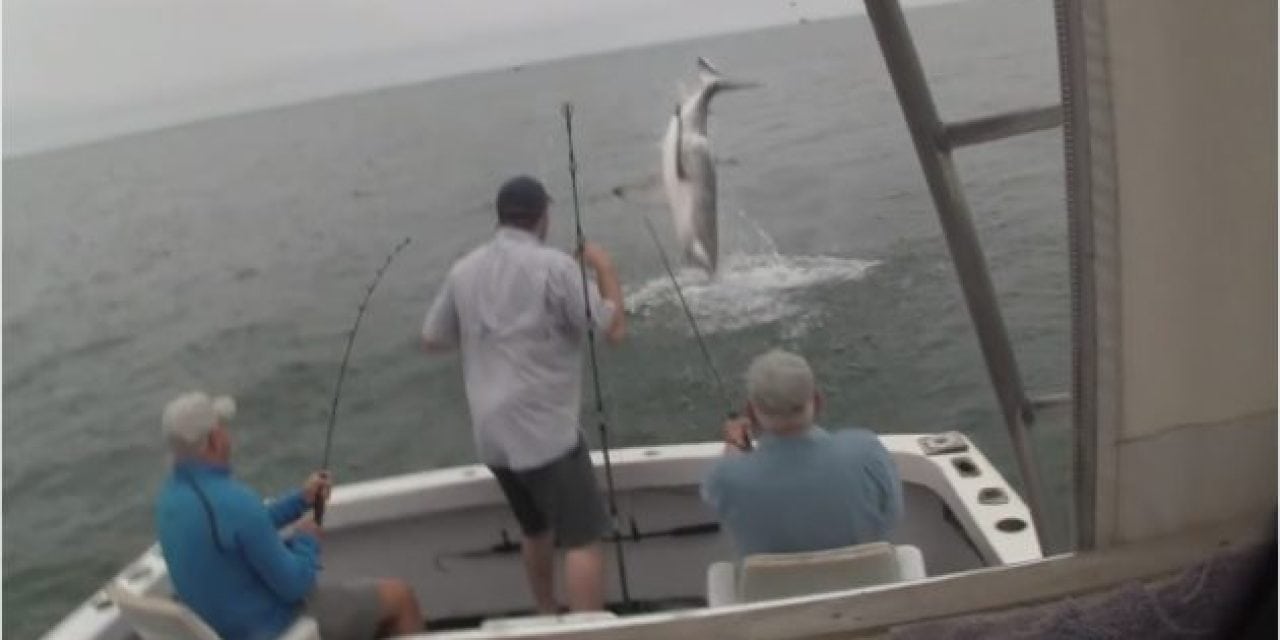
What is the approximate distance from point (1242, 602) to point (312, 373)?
47.3 ft

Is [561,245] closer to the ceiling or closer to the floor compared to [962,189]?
closer to the floor

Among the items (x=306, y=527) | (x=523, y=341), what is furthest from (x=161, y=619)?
(x=523, y=341)

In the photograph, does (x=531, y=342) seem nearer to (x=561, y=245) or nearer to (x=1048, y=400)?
(x=1048, y=400)

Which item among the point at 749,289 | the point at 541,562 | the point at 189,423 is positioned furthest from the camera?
the point at 749,289

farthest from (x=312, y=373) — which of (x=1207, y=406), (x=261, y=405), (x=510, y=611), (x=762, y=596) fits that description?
A: (x=1207, y=406)

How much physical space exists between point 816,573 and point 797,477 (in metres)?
0.30

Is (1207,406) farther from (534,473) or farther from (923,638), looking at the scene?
(534,473)

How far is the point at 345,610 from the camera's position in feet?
10.7

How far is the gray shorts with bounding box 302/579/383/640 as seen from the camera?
3.20 m

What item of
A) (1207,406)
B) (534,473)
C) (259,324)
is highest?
(1207,406)

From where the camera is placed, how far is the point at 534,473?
3572 millimetres

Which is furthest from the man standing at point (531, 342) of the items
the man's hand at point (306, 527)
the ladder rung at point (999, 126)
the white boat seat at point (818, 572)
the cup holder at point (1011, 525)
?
the ladder rung at point (999, 126)

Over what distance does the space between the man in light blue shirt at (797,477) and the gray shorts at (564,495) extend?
2.63 feet

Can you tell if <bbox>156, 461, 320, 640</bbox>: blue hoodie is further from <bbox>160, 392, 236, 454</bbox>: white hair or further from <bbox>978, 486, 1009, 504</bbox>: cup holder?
<bbox>978, 486, 1009, 504</bbox>: cup holder
